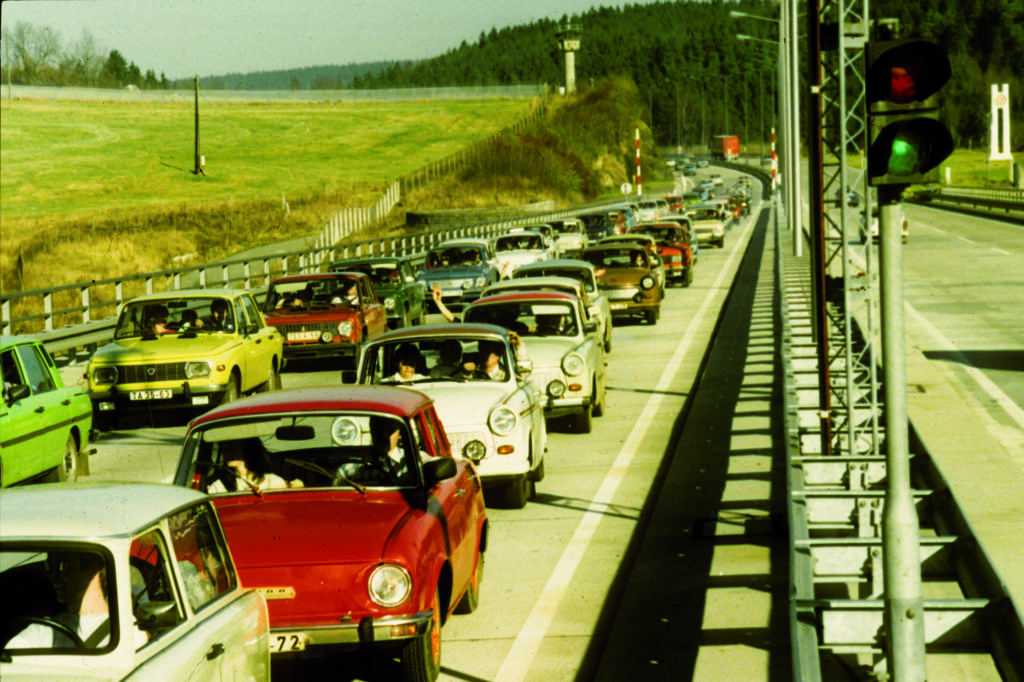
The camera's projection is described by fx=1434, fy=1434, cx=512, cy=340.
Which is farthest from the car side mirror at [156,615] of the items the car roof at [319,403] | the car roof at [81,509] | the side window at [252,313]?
the side window at [252,313]

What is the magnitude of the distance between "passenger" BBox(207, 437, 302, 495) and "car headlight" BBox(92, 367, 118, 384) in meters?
9.63

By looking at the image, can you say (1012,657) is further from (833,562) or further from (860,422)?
(860,422)

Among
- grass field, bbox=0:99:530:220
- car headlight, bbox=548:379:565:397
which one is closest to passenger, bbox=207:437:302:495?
car headlight, bbox=548:379:565:397

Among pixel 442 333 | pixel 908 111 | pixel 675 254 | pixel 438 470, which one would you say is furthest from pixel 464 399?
pixel 675 254

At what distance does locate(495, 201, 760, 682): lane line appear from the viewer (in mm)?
7773

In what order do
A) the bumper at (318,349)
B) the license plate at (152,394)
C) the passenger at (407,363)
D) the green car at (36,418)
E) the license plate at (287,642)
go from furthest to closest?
1. the bumper at (318,349)
2. the license plate at (152,394)
3. the passenger at (407,363)
4. the green car at (36,418)
5. the license plate at (287,642)

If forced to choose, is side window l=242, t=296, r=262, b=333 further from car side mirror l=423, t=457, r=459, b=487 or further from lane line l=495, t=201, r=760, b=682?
car side mirror l=423, t=457, r=459, b=487

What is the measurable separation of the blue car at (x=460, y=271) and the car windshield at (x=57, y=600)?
25.0 meters

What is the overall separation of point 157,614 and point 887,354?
302 centimetres

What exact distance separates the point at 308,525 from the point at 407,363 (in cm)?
526

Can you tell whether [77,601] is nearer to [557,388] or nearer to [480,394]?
[480,394]

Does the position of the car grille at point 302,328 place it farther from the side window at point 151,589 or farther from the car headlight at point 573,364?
the side window at point 151,589

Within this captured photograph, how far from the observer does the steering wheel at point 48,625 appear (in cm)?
451

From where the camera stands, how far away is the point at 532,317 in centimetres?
1691
